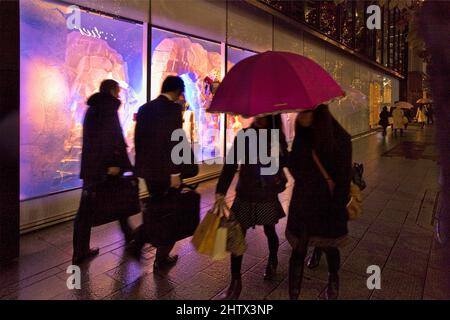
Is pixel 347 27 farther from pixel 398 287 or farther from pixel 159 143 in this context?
pixel 159 143

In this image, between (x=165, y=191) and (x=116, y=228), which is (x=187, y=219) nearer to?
(x=165, y=191)

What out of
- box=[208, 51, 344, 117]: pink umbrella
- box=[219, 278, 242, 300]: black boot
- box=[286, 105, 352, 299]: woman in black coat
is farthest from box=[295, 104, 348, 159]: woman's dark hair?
box=[219, 278, 242, 300]: black boot

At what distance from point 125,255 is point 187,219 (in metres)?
1.02

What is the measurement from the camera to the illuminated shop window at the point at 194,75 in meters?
6.86

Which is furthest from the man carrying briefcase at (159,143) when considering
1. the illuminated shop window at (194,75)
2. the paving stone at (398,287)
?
the illuminated shop window at (194,75)

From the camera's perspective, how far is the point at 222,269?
379 cm

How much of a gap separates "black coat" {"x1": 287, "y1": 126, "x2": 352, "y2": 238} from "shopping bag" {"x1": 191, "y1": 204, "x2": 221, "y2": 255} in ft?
2.18

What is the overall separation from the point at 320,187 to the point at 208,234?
0.95 m

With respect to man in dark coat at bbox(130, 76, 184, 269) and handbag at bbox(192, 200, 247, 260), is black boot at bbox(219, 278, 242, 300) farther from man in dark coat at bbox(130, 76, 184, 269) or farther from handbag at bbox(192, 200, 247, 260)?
man in dark coat at bbox(130, 76, 184, 269)

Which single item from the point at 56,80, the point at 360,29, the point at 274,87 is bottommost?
the point at 274,87

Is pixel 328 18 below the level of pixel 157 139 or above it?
above

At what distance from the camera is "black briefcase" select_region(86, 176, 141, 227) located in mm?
3758

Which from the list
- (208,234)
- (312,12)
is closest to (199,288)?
(208,234)
